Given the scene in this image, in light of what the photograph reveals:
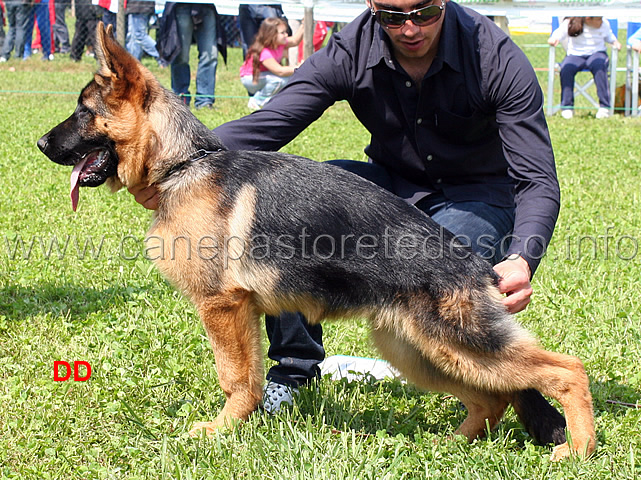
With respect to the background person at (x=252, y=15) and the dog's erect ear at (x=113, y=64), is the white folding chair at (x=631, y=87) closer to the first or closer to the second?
the background person at (x=252, y=15)

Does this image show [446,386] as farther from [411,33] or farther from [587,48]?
[587,48]

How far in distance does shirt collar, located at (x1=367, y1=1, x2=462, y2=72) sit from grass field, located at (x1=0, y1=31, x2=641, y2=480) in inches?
66.1

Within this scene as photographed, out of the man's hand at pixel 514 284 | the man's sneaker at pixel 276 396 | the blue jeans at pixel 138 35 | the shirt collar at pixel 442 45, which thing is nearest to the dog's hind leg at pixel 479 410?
the man's hand at pixel 514 284

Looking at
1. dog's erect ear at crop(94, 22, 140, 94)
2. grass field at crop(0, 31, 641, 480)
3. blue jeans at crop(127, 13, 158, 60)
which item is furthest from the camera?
blue jeans at crop(127, 13, 158, 60)

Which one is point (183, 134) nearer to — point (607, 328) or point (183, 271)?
point (183, 271)

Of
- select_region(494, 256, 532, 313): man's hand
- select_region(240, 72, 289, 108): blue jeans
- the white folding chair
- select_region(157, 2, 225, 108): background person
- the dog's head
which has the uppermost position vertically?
the dog's head

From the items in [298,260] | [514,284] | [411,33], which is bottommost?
[514,284]

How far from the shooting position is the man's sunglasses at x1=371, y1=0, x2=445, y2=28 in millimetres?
3219

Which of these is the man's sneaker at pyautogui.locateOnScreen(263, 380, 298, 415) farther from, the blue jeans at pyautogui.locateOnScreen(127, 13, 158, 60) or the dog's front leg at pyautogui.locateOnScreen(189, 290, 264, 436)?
the blue jeans at pyautogui.locateOnScreen(127, 13, 158, 60)

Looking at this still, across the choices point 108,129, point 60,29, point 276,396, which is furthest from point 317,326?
point 60,29

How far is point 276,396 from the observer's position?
3.52 meters

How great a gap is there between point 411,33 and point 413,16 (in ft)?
0.30

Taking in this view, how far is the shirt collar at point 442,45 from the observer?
137 inches

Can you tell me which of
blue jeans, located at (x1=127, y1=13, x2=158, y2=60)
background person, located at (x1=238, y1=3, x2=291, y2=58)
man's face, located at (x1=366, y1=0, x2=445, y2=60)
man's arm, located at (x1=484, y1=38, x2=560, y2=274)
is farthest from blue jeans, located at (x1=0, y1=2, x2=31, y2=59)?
man's arm, located at (x1=484, y1=38, x2=560, y2=274)
